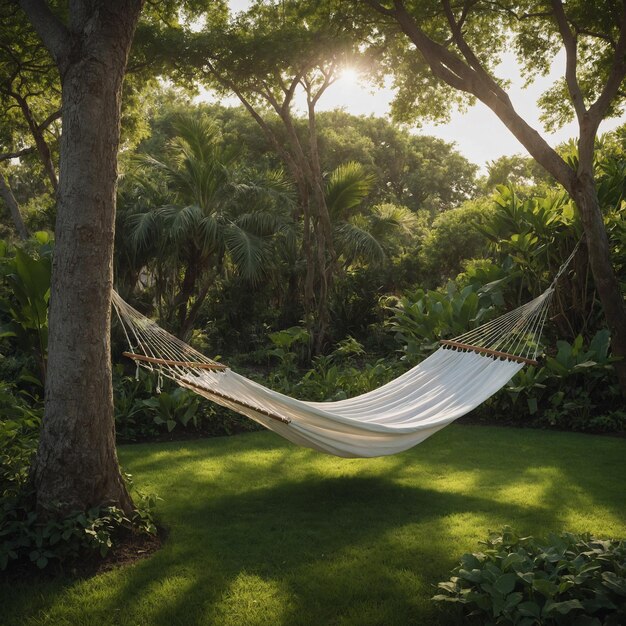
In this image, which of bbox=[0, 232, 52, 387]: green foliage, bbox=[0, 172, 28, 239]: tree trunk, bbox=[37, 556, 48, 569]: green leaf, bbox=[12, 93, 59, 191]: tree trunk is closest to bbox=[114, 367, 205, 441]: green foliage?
bbox=[0, 232, 52, 387]: green foliage

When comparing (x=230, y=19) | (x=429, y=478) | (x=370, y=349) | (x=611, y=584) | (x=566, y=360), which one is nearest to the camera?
(x=611, y=584)

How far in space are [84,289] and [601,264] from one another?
287 centimetres

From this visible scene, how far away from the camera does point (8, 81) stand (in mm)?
8055

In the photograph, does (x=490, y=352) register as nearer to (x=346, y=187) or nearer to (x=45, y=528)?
(x=45, y=528)

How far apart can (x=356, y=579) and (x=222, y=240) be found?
19.0ft

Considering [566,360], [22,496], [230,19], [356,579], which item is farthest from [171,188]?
[356,579]

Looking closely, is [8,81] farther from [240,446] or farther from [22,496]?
[22,496]

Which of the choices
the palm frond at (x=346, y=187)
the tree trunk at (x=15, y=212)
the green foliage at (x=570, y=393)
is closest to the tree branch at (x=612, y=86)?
the green foliage at (x=570, y=393)

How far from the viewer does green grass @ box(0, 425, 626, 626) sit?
221 centimetres

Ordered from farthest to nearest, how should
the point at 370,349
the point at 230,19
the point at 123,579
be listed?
the point at 370,349, the point at 230,19, the point at 123,579

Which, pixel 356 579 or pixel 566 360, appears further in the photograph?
pixel 566 360

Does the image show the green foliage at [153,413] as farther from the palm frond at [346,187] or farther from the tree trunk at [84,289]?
the palm frond at [346,187]

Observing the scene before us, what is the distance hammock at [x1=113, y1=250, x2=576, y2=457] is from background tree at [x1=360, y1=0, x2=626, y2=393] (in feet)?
2.86

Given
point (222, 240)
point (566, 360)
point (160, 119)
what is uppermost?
point (160, 119)
